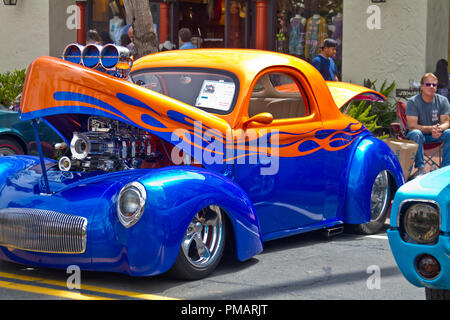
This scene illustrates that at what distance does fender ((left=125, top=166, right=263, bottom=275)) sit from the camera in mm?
4891

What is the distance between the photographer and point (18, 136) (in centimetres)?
965

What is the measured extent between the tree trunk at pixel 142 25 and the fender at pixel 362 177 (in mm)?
3857

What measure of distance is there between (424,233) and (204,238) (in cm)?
203

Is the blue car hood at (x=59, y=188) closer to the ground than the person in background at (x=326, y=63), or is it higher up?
closer to the ground

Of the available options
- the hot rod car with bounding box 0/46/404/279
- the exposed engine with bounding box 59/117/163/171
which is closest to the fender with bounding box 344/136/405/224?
the hot rod car with bounding box 0/46/404/279

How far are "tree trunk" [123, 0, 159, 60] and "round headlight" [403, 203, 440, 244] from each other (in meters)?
6.64

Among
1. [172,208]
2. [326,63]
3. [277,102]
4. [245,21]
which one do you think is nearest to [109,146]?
[172,208]

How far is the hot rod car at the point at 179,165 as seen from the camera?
5.00m

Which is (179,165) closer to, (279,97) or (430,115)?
(279,97)

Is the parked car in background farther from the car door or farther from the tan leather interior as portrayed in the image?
the car door

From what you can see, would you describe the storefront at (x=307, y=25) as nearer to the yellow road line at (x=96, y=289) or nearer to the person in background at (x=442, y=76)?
the person in background at (x=442, y=76)

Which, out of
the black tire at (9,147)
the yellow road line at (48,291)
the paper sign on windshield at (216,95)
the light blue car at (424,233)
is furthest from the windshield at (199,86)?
the black tire at (9,147)
